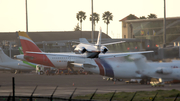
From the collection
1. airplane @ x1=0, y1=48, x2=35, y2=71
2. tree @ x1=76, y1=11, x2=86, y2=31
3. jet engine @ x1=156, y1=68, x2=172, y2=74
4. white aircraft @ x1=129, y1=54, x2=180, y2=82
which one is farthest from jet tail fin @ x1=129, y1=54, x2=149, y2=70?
tree @ x1=76, y1=11, x2=86, y2=31

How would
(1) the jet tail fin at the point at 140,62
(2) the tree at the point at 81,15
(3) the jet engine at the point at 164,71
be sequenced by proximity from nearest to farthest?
(3) the jet engine at the point at 164,71
(1) the jet tail fin at the point at 140,62
(2) the tree at the point at 81,15

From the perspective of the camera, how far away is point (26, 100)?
24.5 metres

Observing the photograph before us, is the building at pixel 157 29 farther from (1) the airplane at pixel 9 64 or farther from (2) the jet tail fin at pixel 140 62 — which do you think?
(2) the jet tail fin at pixel 140 62

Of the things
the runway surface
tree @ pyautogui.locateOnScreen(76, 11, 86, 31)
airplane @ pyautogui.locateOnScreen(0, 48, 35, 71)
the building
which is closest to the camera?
the runway surface

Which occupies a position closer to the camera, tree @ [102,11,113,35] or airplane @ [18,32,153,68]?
airplane @ [18,32,153,68]

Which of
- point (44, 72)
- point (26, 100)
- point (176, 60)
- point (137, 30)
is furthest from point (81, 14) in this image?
point (26, 100)

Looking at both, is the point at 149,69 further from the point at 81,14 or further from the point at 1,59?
the point at 81,14

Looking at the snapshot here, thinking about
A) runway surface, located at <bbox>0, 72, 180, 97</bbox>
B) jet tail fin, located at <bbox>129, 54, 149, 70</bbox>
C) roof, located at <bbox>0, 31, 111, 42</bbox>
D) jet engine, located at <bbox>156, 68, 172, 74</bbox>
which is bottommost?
runway surface, located at <bbox>0, 72, 180, 97</bbox>

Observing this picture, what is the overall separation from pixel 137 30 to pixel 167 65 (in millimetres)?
75072

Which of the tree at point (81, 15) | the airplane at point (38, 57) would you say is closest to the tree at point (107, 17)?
the tree at point (81, 15)

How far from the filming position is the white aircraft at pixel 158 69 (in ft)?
146

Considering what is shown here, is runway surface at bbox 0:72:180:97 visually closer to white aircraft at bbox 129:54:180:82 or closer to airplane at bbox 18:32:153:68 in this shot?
white aircraft at bbox 129:54:180:82

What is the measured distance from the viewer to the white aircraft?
44406 mm

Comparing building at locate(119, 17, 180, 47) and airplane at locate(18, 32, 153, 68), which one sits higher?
building at locate(119, 17, 180, 47)
